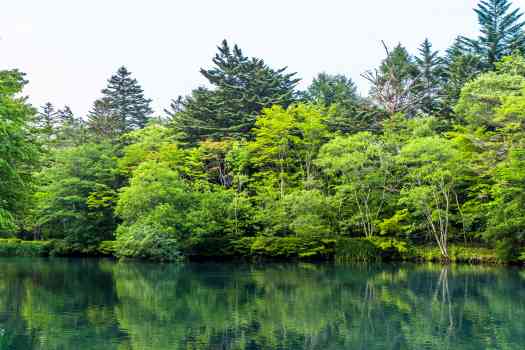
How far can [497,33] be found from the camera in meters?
44.7

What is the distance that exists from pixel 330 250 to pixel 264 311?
2084cm

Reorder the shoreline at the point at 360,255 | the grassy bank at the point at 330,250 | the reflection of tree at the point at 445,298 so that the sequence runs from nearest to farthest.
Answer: the reflection of tree at the point at 445,298
the shoreline at the point at 360,255
the grassy bank at the point at 330,250

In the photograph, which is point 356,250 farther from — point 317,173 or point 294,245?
point 317,173

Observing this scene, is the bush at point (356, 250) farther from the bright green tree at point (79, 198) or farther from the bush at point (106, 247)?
the bright green tree at point (79, 198)

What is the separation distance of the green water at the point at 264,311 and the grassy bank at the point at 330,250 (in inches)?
276

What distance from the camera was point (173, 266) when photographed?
3164 cm

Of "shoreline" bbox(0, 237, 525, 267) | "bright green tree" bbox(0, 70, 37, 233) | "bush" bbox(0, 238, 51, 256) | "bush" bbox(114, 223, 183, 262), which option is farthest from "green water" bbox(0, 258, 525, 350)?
"bush" bbox(0, 238, 51, 256)

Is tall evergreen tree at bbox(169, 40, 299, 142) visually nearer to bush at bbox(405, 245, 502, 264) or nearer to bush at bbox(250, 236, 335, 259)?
bush at bbox(250, 236, 335, 259)

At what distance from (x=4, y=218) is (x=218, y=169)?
90.0ft

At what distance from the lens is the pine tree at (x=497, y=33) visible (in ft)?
145

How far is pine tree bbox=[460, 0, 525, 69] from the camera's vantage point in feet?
145

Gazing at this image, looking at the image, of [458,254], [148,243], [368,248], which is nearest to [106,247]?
[148,243]

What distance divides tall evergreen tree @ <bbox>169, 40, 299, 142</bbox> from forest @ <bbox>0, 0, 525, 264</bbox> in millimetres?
123

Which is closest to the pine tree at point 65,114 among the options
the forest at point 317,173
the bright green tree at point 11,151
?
the forest at point 317,173
